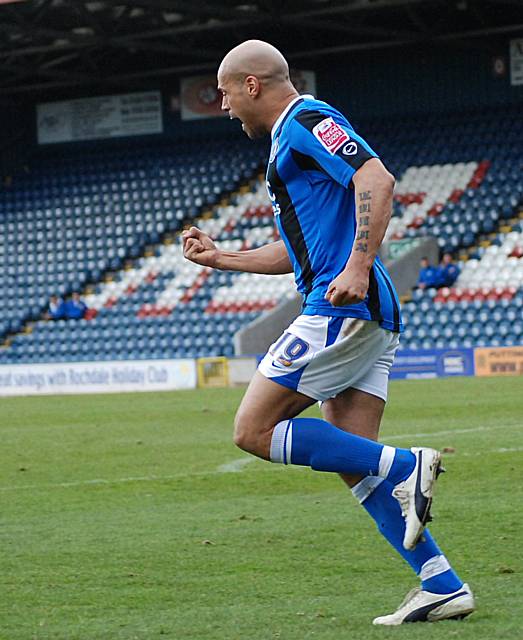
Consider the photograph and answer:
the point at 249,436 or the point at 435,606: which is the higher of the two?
the point at 249,436

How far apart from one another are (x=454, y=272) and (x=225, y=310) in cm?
528

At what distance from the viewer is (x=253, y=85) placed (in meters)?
4.72

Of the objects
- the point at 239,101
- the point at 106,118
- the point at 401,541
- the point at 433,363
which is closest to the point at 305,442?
the point at 401,541

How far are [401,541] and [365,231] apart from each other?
112cm

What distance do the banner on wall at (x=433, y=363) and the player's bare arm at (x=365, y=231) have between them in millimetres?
18422

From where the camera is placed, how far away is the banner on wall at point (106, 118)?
35625mm

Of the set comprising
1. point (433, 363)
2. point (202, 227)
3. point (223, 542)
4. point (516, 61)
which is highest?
point (516, 61)

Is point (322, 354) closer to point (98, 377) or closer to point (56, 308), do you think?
point (98, 377)

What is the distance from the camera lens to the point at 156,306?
30.1 meters

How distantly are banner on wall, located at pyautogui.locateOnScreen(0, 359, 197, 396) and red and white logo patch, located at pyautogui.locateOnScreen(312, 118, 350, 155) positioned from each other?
1966 centimetres

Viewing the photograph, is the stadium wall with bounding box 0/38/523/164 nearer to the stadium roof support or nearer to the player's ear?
the stadium roof support

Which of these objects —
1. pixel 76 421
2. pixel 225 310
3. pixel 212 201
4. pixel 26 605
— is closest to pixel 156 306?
pixel 225 310

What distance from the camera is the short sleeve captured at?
4453 millimetres

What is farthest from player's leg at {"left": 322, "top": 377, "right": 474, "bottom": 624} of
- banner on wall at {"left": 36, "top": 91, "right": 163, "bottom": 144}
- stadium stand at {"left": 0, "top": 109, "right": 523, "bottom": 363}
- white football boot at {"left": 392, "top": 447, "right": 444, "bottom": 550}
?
banner on wall at {"left": 36, "top": 91, "right": 163, "bottom": 144}
